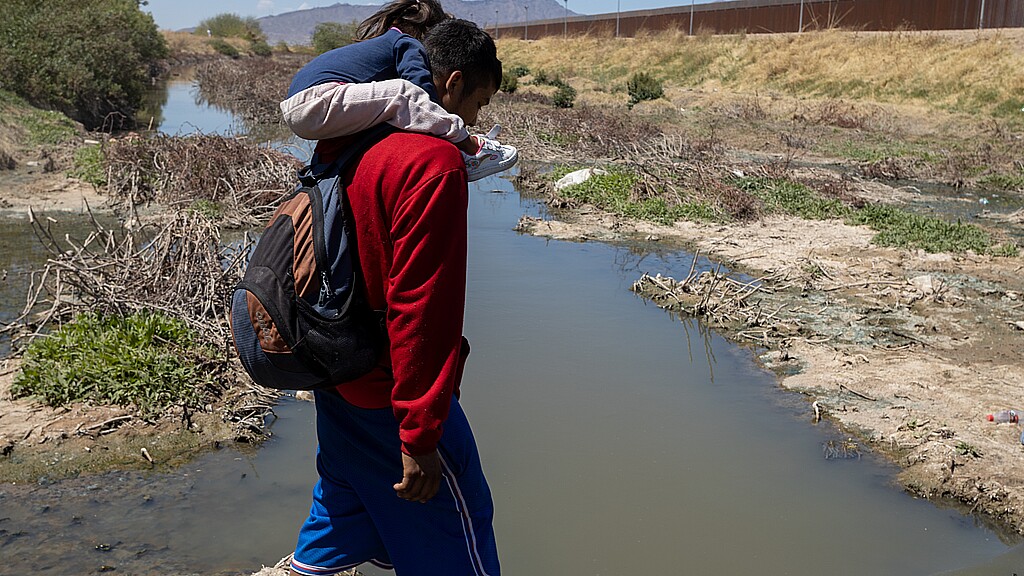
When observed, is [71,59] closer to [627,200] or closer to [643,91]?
[627,200]

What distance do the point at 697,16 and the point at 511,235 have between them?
120 feet

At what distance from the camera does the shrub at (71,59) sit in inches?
660

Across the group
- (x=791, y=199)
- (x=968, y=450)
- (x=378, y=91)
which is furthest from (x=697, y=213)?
(x=378, y=91)

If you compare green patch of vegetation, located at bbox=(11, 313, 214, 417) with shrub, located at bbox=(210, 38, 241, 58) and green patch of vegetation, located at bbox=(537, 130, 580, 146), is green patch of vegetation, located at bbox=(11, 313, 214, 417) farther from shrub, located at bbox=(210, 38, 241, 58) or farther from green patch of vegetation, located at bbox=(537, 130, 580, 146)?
shrub, located at bbox=(210, 38, 241, 58)

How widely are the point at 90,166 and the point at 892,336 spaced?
352 inches

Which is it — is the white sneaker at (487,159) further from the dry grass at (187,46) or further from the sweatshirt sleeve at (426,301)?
the dry grass at (187,46)

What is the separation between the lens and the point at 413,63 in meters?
2.00

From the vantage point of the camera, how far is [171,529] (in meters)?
3.72

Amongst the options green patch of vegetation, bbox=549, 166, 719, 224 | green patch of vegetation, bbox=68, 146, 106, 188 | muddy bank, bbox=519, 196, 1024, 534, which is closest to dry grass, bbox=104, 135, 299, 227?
green patch of vegetation, bbox=68, 146, 106, 188

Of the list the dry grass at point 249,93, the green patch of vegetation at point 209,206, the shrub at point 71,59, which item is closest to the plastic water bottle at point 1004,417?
the green patch of vegetation at point 209,206

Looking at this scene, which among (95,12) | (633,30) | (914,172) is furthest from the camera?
(633,30)

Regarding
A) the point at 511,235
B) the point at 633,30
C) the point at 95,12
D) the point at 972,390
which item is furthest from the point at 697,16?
the point at 972,390

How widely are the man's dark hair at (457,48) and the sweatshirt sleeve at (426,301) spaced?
353 mm

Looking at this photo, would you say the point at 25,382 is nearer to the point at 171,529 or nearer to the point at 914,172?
the point at 171,529
